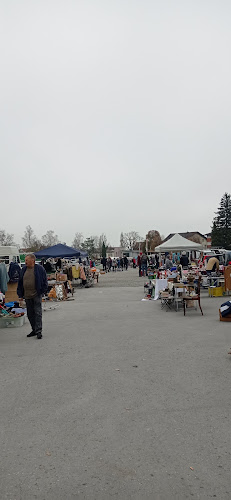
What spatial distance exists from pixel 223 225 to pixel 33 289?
2774 inches

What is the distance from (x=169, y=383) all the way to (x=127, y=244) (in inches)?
4860

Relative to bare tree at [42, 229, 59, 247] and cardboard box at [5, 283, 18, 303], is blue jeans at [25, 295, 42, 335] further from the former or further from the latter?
bare tree at [42, 229, 59, 247]

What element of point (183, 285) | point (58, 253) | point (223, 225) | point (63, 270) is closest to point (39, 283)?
point (183, 285)

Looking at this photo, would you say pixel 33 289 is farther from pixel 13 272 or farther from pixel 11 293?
pixel 11 293

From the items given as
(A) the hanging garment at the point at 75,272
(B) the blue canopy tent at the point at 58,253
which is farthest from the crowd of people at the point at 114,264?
(A) the hanging garment at the point at 75,272

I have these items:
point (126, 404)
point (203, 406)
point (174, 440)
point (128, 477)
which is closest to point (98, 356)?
point (126, 404)

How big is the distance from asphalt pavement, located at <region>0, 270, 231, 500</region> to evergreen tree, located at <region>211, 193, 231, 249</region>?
2625 inches

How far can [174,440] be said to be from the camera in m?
3.46

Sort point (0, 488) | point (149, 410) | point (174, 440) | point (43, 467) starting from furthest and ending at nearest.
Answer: point (149, 410), point (174, 440), point (43, 467), point (0, 488)

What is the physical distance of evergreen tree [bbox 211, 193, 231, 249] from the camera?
7225 centimetres

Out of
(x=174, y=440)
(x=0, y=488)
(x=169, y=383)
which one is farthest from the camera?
(x=169, y=383)

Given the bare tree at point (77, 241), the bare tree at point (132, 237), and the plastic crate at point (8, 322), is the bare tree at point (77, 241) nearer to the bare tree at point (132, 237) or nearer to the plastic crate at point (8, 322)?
the bare tree at point (132, 237)

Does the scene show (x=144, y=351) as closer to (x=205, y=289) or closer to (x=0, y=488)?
(x=0, y=488)

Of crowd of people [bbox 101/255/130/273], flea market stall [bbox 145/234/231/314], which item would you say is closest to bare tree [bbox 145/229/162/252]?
crowd of people [bbox 101/255/130/273]
